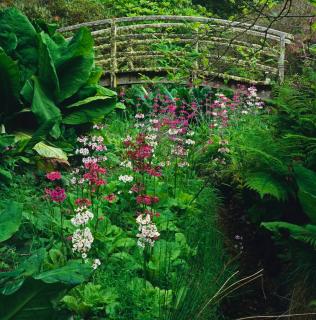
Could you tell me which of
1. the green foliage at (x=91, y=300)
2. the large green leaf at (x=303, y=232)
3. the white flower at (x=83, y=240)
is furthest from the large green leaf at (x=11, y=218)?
the large green leaf at (x=303, y=232)

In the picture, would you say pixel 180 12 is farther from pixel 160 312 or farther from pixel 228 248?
pixel 160 312

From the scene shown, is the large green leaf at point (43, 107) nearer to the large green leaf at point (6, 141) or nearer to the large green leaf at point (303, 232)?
the large green leaf at point (6, 141)

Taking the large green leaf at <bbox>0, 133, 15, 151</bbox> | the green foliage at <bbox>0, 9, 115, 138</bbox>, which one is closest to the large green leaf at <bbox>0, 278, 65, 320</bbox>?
the large green leaf at <bbox>0, 133, 15, 151</bbox>

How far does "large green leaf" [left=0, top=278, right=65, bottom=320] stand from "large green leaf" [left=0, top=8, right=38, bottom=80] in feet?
12.9

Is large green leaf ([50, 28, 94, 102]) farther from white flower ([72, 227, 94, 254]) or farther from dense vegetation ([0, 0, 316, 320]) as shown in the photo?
white flower ([72, 227, 94, 254])

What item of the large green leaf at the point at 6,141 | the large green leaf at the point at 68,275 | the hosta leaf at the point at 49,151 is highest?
the large green leaf at the point at 68,275

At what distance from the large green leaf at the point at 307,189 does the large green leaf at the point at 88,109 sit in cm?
346

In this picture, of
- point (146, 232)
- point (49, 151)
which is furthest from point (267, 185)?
point (49, 151)

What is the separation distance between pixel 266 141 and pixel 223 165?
1.27 m

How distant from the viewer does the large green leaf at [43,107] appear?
6.23 meters

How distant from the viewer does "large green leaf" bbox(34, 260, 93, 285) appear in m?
2.87

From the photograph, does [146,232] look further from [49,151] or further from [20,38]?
[20,38]

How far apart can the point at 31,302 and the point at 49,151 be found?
10.9 feet

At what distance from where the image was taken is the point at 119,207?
503 centimetres
